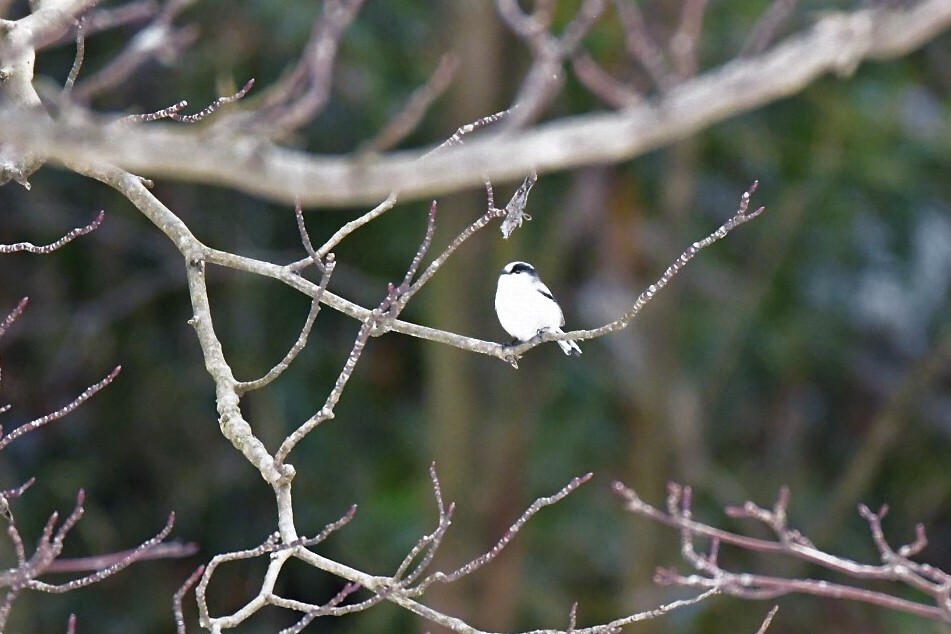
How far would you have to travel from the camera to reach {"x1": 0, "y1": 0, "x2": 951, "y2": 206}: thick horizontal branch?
5.22ft

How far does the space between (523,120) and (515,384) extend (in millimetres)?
6482

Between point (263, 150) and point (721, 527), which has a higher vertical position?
point (721, 527)

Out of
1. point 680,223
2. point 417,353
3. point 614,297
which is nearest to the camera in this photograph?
point 680,223

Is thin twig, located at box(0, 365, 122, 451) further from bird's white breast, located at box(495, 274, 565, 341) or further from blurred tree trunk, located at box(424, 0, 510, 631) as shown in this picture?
blurred tree trunk, located at box(424, 0, 510, 631)

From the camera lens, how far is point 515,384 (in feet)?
26.8

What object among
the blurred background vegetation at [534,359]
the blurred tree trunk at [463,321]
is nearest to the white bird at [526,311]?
the blurred tree trunk at [463,321]

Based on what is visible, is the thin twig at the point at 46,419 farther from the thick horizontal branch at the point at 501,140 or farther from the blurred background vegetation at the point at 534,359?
the blurred background vegetation at the point at 534,359

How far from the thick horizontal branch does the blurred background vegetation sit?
6.03 meters

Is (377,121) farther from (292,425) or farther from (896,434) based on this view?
(896,434)

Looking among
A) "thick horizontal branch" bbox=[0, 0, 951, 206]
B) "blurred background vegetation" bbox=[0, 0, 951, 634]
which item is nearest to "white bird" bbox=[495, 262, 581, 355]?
"blurred background vegetation" bbox=[0, 0, 951, 634]

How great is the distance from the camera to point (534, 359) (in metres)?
8.30

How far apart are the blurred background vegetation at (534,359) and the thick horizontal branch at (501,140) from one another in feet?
19.8

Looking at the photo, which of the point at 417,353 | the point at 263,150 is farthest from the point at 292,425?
the point at 263,150

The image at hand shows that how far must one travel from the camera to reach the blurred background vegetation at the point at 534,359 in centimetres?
820
